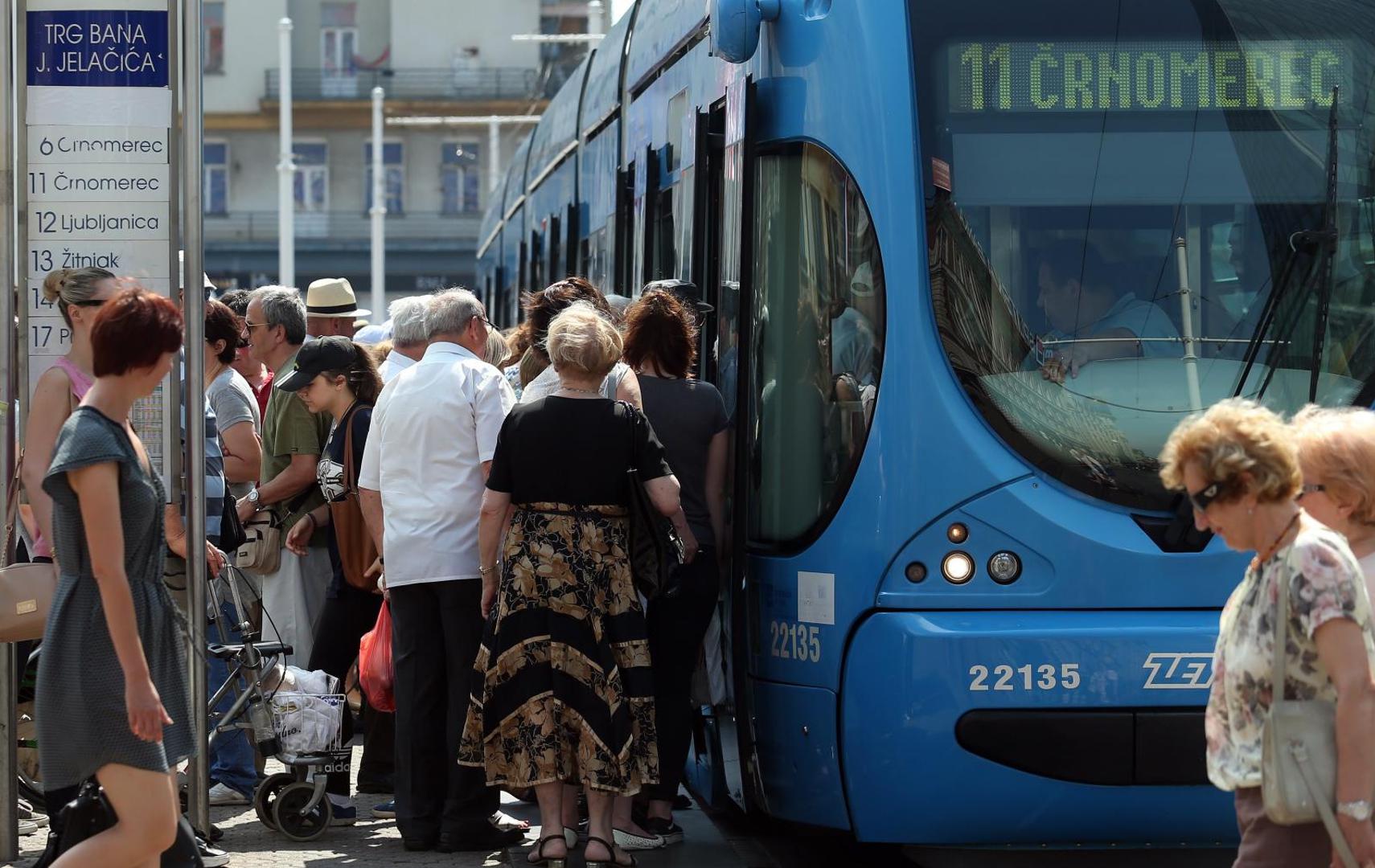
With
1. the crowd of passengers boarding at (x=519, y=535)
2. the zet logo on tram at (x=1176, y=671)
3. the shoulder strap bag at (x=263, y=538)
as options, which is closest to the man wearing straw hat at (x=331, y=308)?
the shoulder strap bag at (x=263, y=538)

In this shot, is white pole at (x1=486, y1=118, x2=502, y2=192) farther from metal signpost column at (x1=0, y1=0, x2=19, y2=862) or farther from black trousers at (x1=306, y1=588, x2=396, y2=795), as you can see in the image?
metal signpost column at (x1=0, y1=0, x2=19, y2=862)

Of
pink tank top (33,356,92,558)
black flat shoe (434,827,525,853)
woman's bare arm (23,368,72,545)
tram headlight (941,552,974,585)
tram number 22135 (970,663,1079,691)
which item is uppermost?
pink tank top (33,356,92,558)

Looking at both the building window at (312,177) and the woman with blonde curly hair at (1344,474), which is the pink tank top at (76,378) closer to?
the woman with blonde curly hair at (1344,474)

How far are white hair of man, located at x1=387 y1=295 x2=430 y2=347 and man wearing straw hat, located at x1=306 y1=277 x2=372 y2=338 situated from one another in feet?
7.54

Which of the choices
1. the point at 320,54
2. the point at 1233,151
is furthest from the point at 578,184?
the point at 320,54

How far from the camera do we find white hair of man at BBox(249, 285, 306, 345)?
866 centimetres

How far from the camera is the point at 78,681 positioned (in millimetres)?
4355

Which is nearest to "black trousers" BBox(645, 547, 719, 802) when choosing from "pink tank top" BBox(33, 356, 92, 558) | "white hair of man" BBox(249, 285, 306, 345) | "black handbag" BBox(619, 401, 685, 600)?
"black handbag" BBox(619, 401, 685, 600)

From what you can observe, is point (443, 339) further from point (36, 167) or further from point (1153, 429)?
point (1153, 429)

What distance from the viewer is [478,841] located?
6.72 metres

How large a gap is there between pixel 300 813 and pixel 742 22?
9.56 feet

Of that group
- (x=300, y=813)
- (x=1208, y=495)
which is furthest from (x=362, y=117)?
(x=1208, y=495)

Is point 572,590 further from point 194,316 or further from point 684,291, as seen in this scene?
point 194,316

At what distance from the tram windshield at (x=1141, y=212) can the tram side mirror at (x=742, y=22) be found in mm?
550
